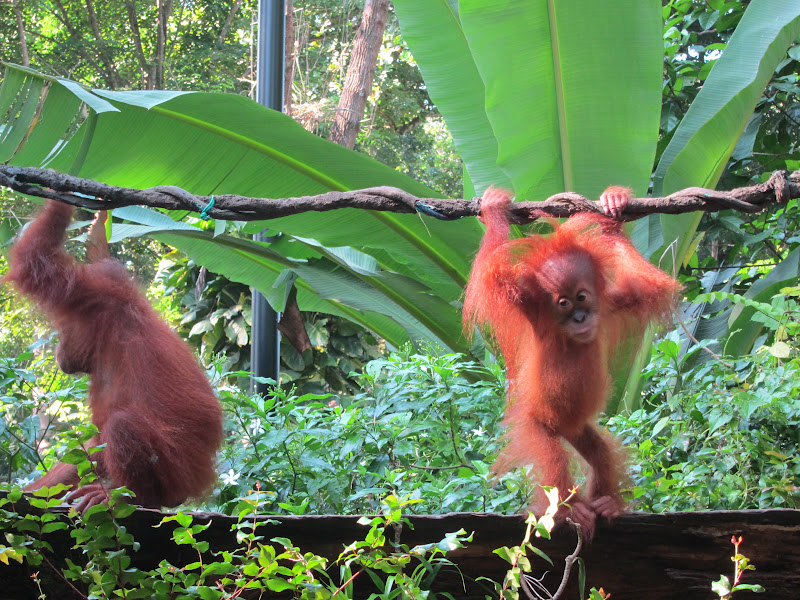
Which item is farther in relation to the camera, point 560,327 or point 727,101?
point 727,101

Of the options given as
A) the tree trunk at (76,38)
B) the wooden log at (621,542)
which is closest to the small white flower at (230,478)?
the wooden log at (621,542)

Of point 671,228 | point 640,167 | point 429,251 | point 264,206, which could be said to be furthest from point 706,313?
point 264,206

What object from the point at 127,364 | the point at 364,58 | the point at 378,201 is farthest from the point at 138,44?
the point at 378,201

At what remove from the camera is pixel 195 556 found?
2.18 meters

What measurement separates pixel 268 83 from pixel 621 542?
316 cm

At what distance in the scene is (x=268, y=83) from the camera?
4320 millimetres

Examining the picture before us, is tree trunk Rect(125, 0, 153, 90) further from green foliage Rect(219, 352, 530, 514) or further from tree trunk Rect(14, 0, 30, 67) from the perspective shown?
green foliage Rect(219, 352, 530, 514)

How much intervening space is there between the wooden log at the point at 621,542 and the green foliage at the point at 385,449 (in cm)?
33

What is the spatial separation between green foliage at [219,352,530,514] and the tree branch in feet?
2.90

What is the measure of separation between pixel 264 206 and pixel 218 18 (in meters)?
12.4

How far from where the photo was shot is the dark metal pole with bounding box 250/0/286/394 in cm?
430

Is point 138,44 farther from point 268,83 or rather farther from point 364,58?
point 268,83

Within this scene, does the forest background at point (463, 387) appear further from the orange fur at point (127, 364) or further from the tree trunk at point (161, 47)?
the tree trunk at point (161, 47)

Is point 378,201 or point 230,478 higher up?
point 378,201
